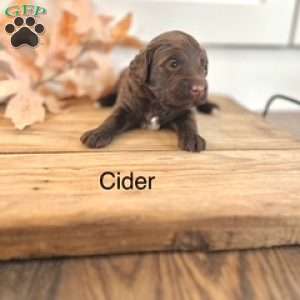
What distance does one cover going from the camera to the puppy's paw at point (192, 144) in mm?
529

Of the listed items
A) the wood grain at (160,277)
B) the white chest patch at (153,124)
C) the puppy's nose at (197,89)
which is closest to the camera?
the wood grain at (160,277)

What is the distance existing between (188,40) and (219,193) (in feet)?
0.66

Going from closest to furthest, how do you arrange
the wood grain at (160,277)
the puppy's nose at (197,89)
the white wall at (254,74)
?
the wood grain at (160,277) → the puppy's nose at (197,89) → the white wall at (254,74)

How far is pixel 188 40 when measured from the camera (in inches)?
20.6

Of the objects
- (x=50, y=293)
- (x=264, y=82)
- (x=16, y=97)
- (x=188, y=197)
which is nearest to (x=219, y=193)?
(x=188, y=197)

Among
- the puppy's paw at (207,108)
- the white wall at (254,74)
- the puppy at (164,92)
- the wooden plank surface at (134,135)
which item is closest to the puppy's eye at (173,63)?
the puppy at (164,92)

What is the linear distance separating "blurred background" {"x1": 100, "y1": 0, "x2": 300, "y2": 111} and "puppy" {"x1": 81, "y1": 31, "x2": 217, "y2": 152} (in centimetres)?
20

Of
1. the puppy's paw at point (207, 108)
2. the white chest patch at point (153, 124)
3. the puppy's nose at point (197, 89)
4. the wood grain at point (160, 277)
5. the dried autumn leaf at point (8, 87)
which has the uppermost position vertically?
the puppy's nose at point (197, 89)

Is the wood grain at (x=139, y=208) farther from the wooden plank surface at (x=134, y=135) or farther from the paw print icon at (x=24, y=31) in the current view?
the paw print icon at (x=24, y=31)

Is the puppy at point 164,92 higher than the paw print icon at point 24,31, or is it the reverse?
the paw print icon at point 24,31

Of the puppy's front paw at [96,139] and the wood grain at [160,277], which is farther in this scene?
the puppy's front paw at [96,139]

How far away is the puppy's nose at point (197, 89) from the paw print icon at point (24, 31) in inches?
9.3

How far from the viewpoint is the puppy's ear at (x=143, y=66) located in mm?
546

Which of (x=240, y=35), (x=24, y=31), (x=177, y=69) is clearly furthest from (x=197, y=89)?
(x=240, y=35)
